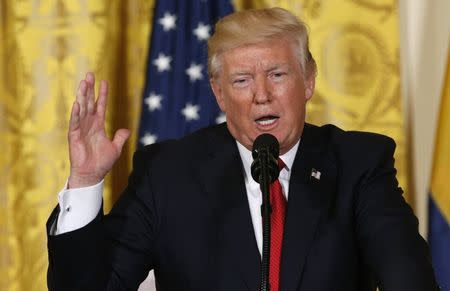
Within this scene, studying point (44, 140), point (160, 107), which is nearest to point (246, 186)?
point (160, 107)

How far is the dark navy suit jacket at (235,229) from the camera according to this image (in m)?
2.03

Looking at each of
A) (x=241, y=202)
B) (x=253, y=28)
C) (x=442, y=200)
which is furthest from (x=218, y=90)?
(x=442, y=200)

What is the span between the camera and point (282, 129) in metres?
2.22

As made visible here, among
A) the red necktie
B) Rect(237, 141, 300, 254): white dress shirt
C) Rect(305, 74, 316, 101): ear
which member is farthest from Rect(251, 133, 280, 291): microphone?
Rect(305, 74, 316, 101): ear

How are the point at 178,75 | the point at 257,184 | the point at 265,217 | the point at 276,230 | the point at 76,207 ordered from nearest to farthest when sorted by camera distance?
the point at 265,217
the point at 76,207
the point at 276,230
the point at 257,184
the point at 178,75

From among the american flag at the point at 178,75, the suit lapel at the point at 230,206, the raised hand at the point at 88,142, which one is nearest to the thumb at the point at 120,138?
the raised hand at the point at 88,142

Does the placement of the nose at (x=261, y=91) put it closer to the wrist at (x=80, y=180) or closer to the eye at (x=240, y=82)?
the eye at (x=240, y=82)

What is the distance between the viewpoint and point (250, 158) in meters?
2.34

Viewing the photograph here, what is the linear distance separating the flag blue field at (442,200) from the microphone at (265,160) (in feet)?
5.81

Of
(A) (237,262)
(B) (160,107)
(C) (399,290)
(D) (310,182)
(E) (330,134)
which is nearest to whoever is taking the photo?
(C) (399,290)

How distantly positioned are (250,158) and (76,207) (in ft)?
1.87

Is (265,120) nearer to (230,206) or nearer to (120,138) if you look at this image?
(230,206)

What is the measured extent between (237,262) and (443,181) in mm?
1487

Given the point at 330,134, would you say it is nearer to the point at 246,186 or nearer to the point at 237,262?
the point at 246,186
